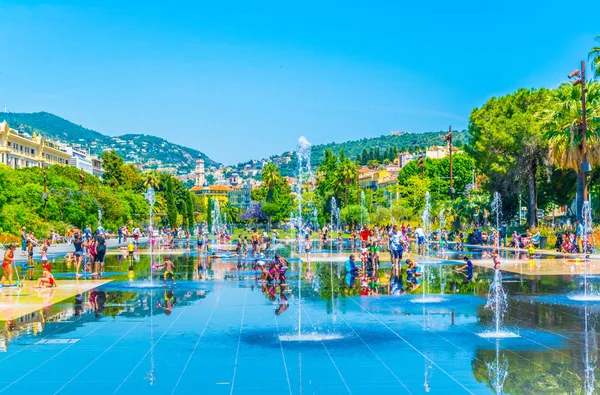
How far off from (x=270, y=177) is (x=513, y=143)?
2735 inches

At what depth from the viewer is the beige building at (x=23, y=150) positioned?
97.2 meters

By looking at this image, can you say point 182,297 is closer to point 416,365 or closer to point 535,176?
point 416,365

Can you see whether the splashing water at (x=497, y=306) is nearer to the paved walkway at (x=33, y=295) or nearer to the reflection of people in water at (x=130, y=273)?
the paved walkway at (x=33, y=295)

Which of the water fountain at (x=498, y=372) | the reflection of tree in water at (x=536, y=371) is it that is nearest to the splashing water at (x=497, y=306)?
the reflection of tree in water at (x=536, y=371)

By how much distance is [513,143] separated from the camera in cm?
4625

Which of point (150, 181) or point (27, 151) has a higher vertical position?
point (27, 151)

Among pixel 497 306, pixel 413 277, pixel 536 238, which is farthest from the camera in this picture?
pixel 536 238

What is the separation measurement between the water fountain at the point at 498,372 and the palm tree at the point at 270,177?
103m

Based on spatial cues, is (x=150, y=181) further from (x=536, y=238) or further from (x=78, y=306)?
(x=78, y=306)

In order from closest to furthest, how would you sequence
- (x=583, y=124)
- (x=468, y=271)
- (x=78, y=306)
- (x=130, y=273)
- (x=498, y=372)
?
(x=498, y=372)
(x=78, y=306)
(x=468, y=271)
(x=130, y=273)
(x=583, y=124)

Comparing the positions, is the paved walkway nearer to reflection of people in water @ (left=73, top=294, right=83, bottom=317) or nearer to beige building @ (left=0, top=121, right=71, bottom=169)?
reflection of people in water @ (left=73, top=294, right=83, bottom=317)

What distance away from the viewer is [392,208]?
237ft

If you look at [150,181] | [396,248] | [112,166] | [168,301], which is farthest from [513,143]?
[150,181]

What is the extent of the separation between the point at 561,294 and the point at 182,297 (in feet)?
31.0
